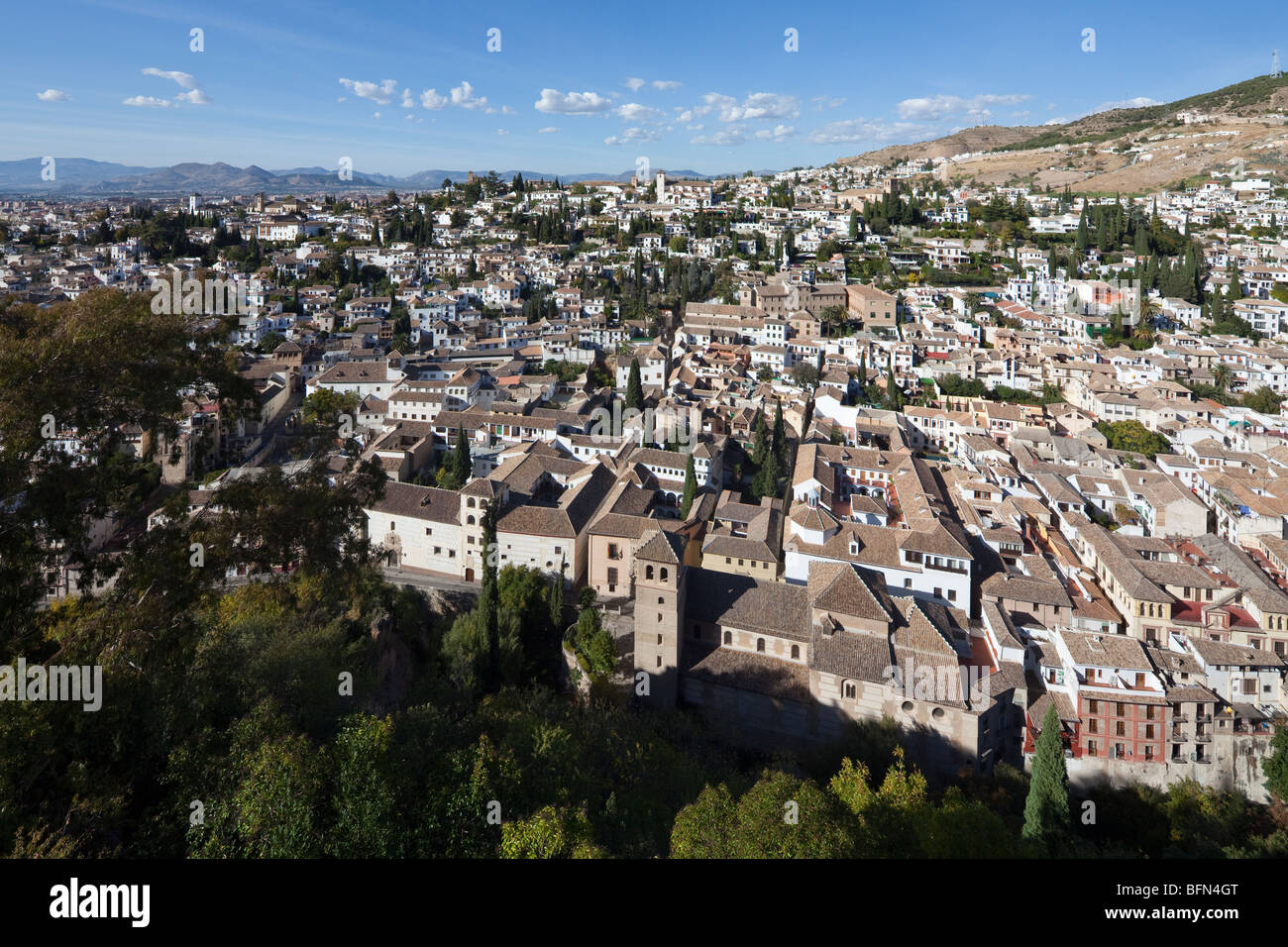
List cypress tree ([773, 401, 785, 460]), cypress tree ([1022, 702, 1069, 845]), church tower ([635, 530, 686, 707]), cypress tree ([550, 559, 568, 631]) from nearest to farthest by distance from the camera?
cypress tree ([1022, 702, 1069, 845]) → church tower ([635, 530, 686, 707]) → cypress tree ([550, 559, 568, 631]) → cypress tree ([773, 401, 785, 460])

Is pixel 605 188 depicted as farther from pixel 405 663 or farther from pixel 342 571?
pixel 342 571

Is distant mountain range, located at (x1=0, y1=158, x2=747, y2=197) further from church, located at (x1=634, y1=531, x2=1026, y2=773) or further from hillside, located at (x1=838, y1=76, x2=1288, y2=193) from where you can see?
church, located at (x1=634, y1=531, x2=1026, y2=773)

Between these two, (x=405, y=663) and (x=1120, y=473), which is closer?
(x=405, y=663)

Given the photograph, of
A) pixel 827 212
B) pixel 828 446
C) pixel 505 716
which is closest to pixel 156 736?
pixel 505 716

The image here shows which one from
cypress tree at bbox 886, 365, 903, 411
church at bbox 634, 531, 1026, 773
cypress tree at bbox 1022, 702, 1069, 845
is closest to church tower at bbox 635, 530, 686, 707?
church at bbox 634, 531, 1026, 773

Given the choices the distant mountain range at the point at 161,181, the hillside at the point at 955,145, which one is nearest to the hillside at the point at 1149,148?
the hillside at the point at 955,145

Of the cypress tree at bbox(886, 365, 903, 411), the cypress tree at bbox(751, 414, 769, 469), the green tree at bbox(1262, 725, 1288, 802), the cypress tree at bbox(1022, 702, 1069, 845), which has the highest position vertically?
the cypress tree at bbox(886, 365, 903, 411)
